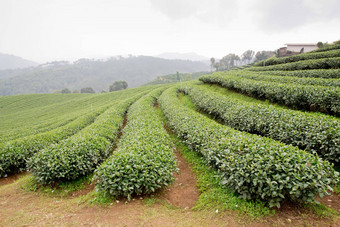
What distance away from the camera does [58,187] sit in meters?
7.01

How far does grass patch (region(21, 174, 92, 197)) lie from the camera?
6.72 meters

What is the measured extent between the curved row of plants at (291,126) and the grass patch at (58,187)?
861 centimetres

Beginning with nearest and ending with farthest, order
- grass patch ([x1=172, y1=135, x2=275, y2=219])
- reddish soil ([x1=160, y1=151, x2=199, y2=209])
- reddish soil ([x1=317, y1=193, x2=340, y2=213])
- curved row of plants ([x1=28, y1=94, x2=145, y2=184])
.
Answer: grass patch ([x1=172, y1=135, x2=275, y2=219]), reddish soil ([x1=317, y1=193, x2=340, y2=213]), reddish soil ([x1=160, y1=151, x2=199, y2=209]), curved row of plants ([x1=28, y1=94, x2=145, y2=184])

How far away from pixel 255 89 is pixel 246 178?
12.9 m

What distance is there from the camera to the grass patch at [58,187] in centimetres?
672

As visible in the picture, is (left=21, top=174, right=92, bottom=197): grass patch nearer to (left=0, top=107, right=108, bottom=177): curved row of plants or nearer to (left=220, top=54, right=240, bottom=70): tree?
(left=0, top=107, right=108, bottom=177): curved row of plants

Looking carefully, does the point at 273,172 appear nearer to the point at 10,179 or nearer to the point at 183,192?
the point at 183,192

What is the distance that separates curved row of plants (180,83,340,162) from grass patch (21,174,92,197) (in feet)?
28.3

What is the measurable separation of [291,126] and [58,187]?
10111 millimetres

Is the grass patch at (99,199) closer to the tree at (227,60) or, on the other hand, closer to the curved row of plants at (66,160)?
the curved row of plants at (66,160)

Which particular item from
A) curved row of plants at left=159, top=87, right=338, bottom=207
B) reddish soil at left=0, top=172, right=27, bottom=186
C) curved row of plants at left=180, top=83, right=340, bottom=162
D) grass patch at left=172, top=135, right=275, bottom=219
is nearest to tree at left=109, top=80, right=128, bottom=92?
reddish soil at left=0, top=172, right=27, bottom=186

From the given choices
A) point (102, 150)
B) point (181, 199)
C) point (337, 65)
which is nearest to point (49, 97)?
point (102, 150)

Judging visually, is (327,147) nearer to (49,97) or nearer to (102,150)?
(102,150)

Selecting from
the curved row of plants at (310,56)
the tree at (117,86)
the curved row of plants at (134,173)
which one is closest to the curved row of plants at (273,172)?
the curved row of plants at (134,173)
